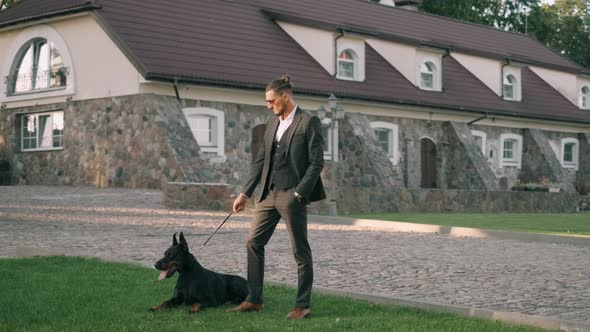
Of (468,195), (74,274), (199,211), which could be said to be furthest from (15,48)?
(74,274)

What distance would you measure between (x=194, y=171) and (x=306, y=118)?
17.8 meters

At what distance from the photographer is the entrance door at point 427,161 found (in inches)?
1465

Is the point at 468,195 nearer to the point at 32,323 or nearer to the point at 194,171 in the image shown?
the point at 194,171

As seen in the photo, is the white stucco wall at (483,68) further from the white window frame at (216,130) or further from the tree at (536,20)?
the white window frame at (216,130)

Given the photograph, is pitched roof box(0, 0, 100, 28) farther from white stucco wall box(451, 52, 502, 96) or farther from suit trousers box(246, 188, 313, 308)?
suit trousers box(246, 188, 313, 308)

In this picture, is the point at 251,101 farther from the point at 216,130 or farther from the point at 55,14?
the point at 55,14

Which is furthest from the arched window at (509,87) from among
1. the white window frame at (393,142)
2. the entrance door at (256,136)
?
the entrance door at (256,136)

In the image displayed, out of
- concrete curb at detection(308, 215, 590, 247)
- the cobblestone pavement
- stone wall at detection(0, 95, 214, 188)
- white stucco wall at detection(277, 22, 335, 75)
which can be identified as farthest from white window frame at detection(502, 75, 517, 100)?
the cobblestone pavement

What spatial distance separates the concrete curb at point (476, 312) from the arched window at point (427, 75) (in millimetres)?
29075

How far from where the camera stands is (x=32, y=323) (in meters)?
8.05

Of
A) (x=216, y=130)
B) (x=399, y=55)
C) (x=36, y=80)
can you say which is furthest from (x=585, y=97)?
(x=36, y=80)

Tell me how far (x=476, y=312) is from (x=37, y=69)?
25.3 meters

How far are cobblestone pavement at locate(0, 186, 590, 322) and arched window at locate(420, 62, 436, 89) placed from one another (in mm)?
18248

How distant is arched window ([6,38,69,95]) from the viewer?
101 feet
